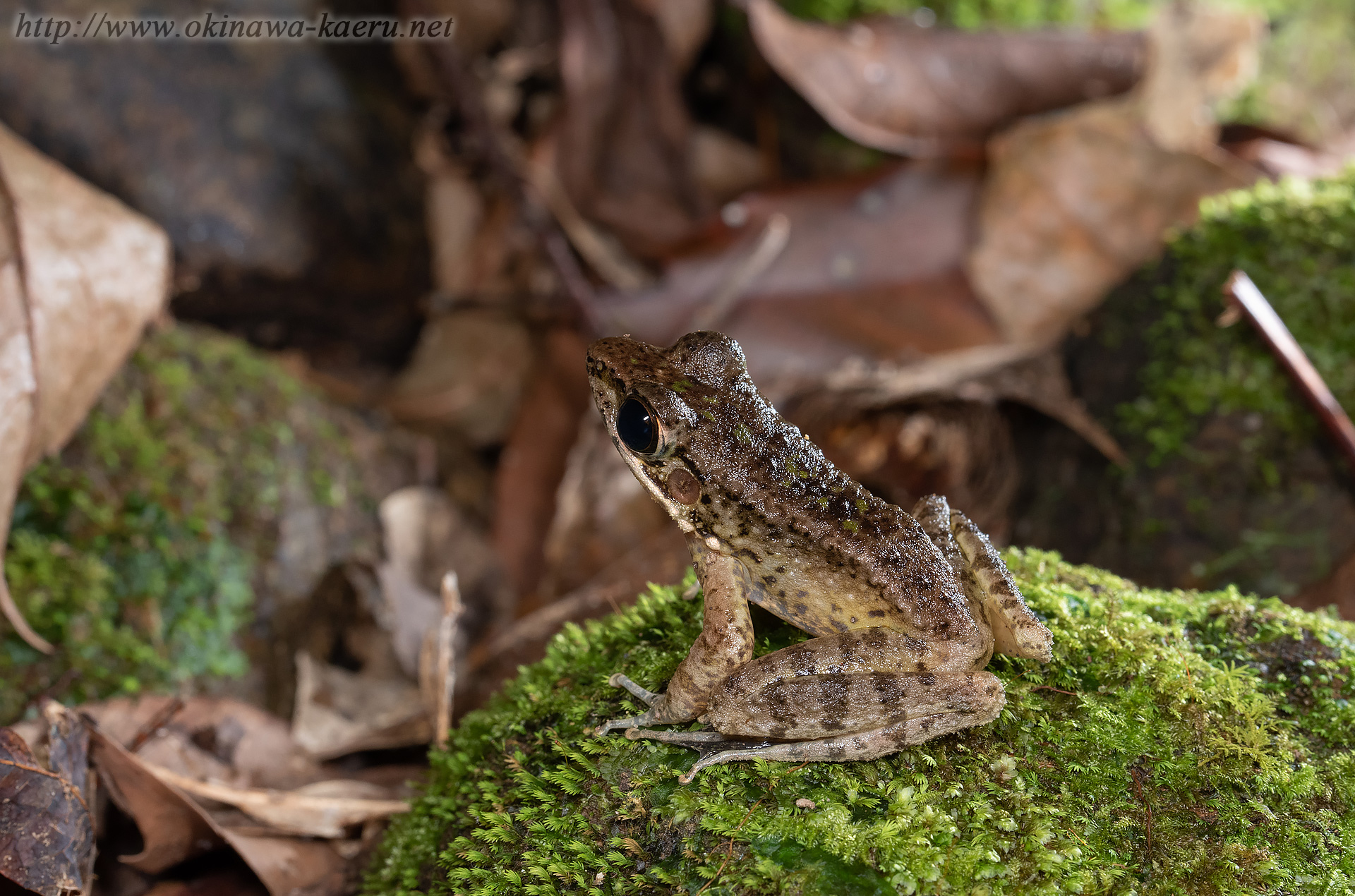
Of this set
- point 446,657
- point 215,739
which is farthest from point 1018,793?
point 215,739

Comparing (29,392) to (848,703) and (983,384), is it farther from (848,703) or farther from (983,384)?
(983,384)

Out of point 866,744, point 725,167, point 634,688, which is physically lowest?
point 634,688

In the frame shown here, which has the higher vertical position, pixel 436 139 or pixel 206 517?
pixel 436 139

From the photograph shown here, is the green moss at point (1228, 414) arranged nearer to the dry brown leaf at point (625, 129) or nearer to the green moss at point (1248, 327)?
the green moss at point (1248, 327)

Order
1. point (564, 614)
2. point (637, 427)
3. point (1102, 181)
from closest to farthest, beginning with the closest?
point (637, 427) → point (564, 614) → point (1102, 181)

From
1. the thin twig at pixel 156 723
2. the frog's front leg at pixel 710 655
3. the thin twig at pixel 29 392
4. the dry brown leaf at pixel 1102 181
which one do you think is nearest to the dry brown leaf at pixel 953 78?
the dry brown leaf at pixel 1102 181

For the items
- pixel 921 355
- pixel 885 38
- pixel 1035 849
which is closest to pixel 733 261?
pixel 921 355

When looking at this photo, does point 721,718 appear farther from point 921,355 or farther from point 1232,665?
point 921,355
